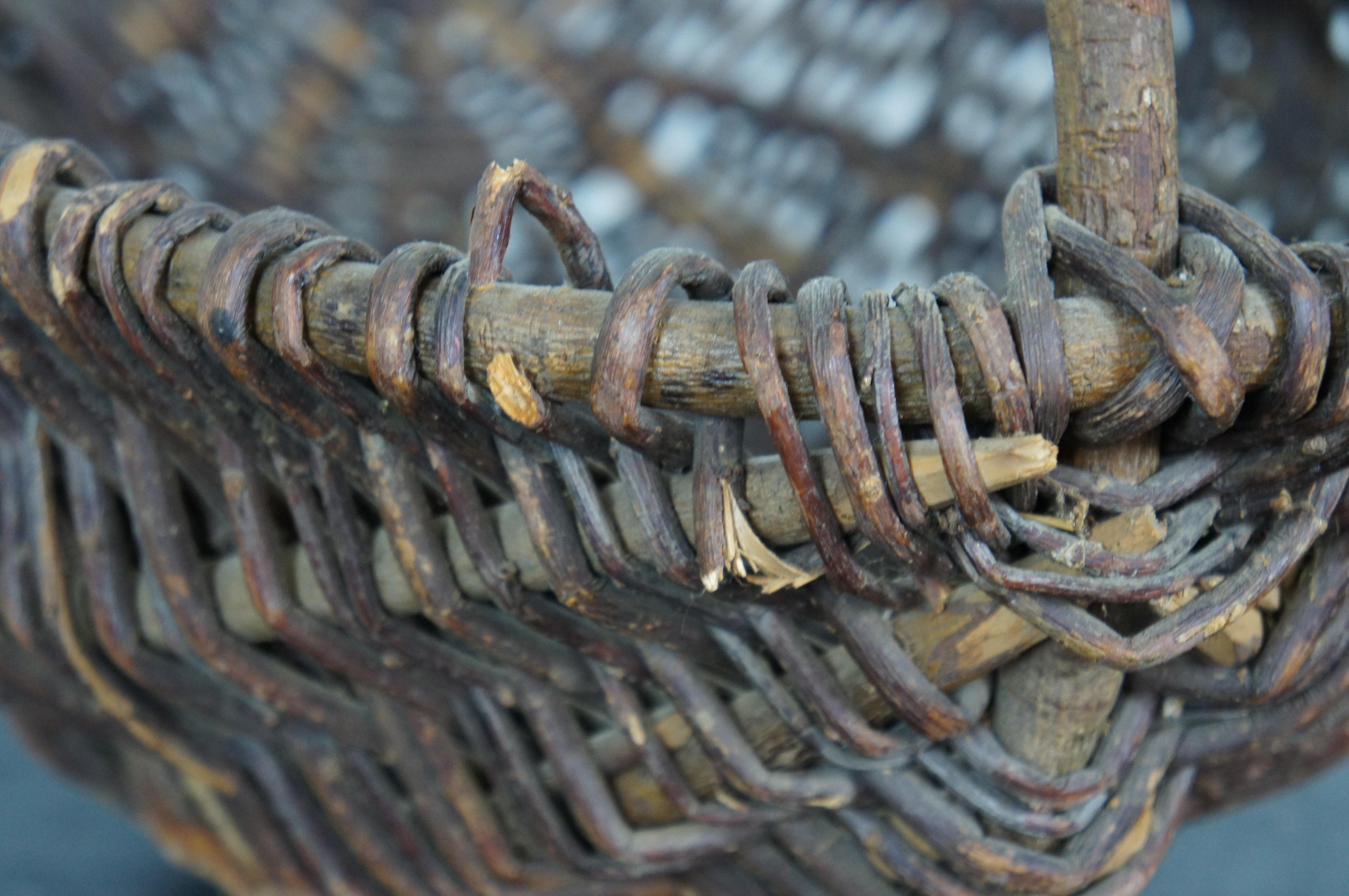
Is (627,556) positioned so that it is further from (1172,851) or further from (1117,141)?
(1172,851)

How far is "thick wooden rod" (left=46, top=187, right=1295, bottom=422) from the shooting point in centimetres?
29

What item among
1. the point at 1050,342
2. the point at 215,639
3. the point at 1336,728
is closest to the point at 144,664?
the point at 215,639

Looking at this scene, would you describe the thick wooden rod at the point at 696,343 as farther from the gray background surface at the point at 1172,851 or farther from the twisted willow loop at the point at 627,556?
the gray background surface at the point at 1172,851

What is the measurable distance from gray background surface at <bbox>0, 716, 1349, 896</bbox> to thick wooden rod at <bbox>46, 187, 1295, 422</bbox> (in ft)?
1.54

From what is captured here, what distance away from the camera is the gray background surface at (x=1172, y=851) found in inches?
25.4

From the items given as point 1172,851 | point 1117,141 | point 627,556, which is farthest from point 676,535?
point 1172,851

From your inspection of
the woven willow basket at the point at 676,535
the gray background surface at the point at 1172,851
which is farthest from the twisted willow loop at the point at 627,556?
the gray background surface at the point at 1172,851

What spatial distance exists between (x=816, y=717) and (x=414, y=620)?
16cm

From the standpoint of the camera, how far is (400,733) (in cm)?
47

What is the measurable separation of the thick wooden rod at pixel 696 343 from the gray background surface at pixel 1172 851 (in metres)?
0.47

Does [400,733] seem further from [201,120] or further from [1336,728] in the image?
[201,120]

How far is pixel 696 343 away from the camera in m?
0.30

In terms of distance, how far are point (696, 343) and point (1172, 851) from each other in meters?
0.56

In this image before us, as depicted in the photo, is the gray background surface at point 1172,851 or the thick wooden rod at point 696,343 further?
the gray background surface at point 1172,851
